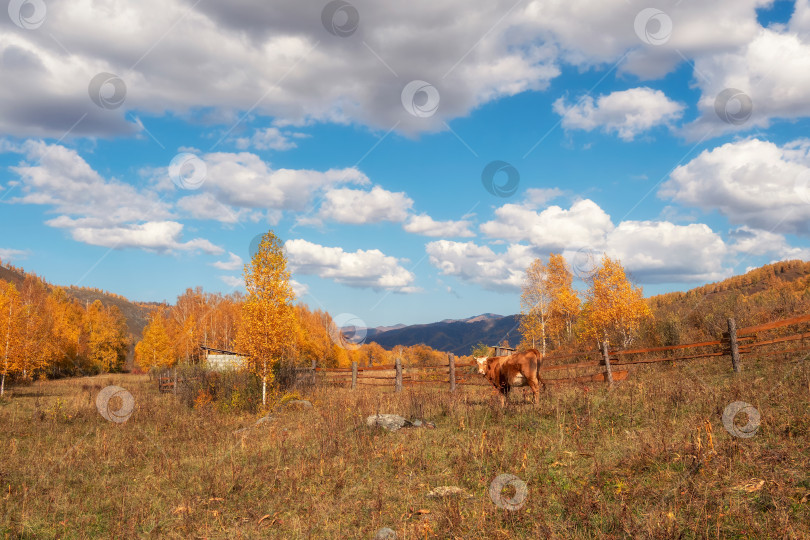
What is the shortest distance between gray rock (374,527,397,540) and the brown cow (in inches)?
296

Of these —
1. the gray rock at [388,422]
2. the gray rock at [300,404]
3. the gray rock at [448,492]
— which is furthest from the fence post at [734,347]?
the gray rock at [300,404]

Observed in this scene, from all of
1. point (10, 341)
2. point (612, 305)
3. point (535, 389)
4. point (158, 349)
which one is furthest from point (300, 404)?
point (158, 349)

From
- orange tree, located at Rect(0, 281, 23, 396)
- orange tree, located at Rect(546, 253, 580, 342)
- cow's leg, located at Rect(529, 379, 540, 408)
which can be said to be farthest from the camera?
orange tree, located at Rect(546, 253, 580, 342)

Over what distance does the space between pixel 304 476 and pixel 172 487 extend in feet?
8.18

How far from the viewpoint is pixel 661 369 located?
17219 millimetres

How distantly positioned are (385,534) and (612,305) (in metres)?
35.0

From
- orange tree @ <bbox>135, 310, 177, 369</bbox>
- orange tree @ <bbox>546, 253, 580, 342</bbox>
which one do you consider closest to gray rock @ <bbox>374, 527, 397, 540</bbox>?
orange tree @ <bbox>546, 253, 580, 342</bbox>

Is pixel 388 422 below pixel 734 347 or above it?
below

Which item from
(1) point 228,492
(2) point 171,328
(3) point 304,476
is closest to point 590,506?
(3) point 304,476

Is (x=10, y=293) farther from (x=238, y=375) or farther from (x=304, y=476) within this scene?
(x=304, y=476)

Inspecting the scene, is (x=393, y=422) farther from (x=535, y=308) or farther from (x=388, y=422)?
(x=535, y=308)

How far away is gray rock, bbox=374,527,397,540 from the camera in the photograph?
5.43 m

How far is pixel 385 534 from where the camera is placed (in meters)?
5.48

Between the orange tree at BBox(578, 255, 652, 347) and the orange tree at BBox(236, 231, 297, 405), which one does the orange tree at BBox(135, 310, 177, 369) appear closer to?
the orange tree at BBox(236, 231, 297, 405)
